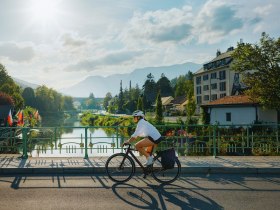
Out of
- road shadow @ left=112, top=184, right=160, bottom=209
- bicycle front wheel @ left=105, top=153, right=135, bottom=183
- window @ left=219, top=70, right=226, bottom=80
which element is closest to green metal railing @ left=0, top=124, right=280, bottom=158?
bicycle front wheel @ left=105, top=153, right=135, bottom=183

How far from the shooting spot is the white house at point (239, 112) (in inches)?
1210

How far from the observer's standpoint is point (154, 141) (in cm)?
847

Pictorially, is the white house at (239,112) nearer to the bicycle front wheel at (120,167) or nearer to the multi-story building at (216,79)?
the multi-story building at (216,79)

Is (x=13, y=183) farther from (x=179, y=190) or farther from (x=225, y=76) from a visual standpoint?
(x=225, y=76)

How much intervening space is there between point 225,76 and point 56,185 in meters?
57.6

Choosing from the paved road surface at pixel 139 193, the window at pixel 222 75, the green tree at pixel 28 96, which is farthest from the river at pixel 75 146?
the green tree at pixel 28 96

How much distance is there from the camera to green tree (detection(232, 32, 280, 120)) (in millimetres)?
22125

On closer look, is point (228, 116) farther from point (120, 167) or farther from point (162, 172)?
point (120, 167)

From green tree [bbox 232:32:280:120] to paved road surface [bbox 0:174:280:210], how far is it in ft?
47.3

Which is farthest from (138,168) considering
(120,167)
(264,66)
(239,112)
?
(239,112)

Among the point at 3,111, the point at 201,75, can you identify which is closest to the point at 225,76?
the point at 201,75

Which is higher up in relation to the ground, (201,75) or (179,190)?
(201,75)

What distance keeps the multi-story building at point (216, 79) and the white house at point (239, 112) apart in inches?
887

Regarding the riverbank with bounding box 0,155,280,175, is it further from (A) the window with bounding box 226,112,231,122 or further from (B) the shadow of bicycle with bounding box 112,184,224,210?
(A) the window with bounding box 226,112,231,122
